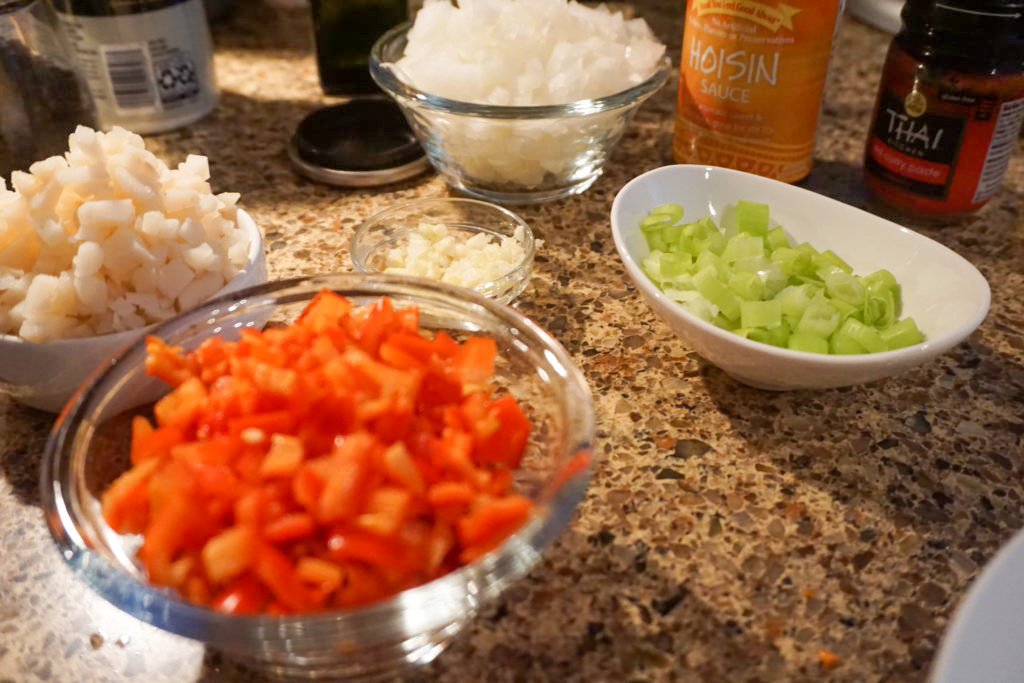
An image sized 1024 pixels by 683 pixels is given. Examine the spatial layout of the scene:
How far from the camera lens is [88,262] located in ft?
2.28

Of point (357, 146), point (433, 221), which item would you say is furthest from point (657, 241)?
point (357, 146)

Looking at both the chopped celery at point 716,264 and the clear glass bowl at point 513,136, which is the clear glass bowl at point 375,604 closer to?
the chopped celery at point 716,264

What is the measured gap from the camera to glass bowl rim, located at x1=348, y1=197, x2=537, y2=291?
0.93 m

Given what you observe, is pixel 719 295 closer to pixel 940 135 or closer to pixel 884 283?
pixel 884 283

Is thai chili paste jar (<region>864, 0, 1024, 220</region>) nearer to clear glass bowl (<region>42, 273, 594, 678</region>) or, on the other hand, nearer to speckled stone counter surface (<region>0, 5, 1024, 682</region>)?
speckled stone counter surface (<region>0, 5, 1024, 682</region>)

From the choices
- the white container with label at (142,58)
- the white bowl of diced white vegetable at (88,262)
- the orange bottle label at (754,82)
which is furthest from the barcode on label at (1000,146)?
the white container with label at (142,58)

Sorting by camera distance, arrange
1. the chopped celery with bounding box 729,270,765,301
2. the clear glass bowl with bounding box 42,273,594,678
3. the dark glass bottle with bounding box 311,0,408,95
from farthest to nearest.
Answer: the dark glass bottle with bounding box 311,0,408,95, the chopped celery with bounding box 729,270,765,301, the clear glass bowl with bounding box 42,273,594,678

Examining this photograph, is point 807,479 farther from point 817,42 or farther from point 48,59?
point 48,59

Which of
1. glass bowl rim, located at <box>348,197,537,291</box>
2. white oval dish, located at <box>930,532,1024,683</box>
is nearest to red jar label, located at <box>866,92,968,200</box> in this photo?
glass bowl rim, located at <box>348,197,537,291</box>

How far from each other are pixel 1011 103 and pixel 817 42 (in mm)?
232

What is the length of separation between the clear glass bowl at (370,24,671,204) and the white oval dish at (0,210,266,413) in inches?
16.2

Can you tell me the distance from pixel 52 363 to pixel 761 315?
646 millimetres

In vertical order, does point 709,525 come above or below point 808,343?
below

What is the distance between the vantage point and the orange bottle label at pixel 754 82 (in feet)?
3.27
